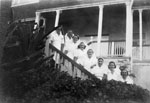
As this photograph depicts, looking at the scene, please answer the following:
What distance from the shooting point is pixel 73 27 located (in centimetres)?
1335

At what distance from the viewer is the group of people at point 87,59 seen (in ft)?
22.4

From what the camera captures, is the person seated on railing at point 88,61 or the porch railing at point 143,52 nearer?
the person seated on railing at point 88,61

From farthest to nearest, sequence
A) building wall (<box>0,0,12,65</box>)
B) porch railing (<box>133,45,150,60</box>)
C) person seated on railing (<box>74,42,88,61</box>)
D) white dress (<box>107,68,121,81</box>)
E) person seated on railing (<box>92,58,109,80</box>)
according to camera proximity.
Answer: porch railing (<box>133,45,150,60</box>), person seated on railing (<box>74,42,88,61</box>), person seated on railing (<box>92,58,109,80</box>), white dress (<box>107,68,121,81</box>), building wall (<box>0,0,12,65</box>)

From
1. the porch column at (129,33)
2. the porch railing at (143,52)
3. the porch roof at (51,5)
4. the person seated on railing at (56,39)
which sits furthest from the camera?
the porch roof at (51,5)

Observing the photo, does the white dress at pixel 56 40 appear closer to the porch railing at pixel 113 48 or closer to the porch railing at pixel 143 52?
the porch railing at pixel 113 48

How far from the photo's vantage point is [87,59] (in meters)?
7.34

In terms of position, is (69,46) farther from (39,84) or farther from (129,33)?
(129,33)

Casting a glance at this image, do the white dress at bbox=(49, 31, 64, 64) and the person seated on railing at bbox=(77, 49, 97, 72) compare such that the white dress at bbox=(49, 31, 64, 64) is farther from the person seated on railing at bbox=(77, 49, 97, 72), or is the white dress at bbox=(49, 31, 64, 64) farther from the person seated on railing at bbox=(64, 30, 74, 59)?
the person seated on railing at bbox=(77, 49, 97, 72)

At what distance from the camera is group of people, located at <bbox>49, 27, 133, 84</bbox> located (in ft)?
22.4

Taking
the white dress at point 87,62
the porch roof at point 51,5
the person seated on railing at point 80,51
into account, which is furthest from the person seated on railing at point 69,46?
the porch roof at point 51,5

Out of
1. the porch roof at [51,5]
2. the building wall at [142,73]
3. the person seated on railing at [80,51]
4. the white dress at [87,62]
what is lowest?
the building wall at [142,73]

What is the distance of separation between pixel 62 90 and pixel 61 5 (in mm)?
8003

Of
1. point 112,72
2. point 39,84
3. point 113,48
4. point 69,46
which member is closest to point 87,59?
point 69,46

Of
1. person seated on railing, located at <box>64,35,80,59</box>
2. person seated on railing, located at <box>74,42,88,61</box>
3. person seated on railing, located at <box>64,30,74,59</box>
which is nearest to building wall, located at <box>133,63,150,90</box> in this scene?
person seated on railing, located at <box>74,42,88,61</box>
